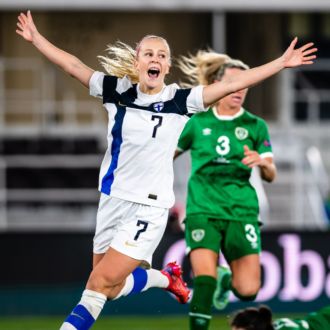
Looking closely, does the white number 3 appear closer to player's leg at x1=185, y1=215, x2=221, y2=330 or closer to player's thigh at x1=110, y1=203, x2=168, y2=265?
player's leg at x1=185, y1=215, x2=221, y2=330

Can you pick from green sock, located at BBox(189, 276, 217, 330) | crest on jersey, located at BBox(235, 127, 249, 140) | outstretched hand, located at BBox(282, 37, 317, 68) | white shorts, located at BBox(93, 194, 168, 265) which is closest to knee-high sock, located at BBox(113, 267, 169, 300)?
green sock, located at BBox(189, 276, 217, 330)

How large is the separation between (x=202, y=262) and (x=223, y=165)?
0.79 meters

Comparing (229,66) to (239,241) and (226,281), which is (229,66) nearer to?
(239,241)

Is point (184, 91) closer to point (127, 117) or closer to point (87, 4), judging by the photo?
point (127, 117)

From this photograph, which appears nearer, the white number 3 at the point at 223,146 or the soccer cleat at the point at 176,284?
the soccer cleat at the point at 176,284

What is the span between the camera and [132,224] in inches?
336

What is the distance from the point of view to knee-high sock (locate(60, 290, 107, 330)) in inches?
327

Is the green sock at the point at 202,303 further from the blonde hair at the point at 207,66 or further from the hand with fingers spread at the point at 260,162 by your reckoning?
the blonde hair at the point at 207,66

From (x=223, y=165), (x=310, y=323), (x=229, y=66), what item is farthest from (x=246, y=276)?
(x=310, y=323)

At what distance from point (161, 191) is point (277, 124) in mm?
12072

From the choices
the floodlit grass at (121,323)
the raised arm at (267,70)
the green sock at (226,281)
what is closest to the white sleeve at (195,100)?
A: the raised arm at (267,70)

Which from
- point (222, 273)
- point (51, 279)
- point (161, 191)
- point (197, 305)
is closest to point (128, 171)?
point (161, 191)

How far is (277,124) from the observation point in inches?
807

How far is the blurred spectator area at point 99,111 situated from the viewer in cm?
1773
